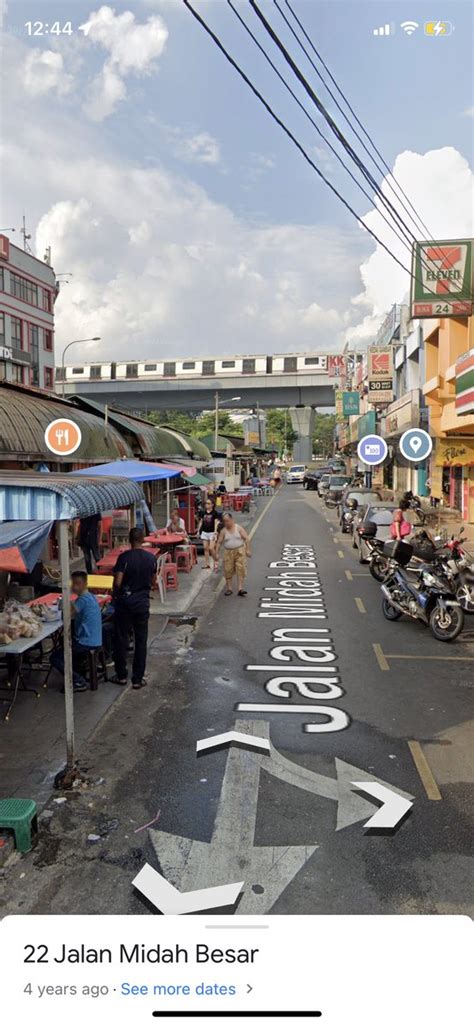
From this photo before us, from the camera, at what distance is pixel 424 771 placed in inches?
244

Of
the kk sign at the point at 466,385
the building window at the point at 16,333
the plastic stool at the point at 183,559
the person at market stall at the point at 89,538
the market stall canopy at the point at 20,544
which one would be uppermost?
the building window at the point at 16,333

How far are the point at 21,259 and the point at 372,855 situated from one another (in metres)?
50.4

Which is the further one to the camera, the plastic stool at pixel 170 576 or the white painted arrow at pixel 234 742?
the plastic stool at pixel 170 576

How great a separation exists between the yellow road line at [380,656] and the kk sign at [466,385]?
9781mm

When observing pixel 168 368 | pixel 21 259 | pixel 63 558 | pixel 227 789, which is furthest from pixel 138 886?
pixel 168 368

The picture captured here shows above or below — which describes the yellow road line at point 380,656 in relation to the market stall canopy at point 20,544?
below

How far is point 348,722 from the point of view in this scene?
24.1 feet

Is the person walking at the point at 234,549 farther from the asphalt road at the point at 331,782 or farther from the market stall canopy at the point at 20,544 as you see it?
the market stall canopy at the point at 20,544

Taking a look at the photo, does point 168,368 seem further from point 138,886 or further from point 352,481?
point 138,886

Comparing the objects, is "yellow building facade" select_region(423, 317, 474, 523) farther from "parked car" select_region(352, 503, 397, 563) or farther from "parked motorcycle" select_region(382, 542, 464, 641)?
"parked motorcycle" select_region(382, 542, 464, 641)

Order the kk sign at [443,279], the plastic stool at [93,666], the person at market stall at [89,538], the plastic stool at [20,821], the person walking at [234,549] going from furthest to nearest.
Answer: the kk sign at [443,279]
the person at market stall at [89,538]
the person walking at [234,549]
the plastic stool at [93,666]
the plastic stool at [20,821]

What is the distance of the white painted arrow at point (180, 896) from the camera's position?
423 cm

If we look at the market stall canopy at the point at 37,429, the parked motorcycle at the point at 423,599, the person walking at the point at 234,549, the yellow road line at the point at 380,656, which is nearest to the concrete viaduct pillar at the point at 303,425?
the market stall canopy at the point at 37,429

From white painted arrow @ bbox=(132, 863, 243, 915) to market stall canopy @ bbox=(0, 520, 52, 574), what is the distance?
424 centimetres
